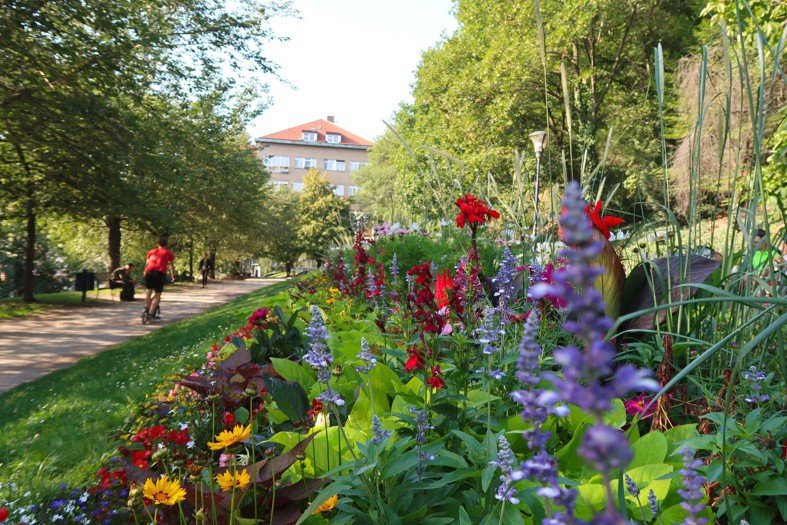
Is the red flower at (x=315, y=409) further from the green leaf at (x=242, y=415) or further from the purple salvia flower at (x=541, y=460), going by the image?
the purple salvia flower at (x=541, y=460)

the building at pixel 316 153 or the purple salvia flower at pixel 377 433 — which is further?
the building at pixel 316 153

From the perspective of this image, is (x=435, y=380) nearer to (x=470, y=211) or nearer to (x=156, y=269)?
(x=470, y=211)

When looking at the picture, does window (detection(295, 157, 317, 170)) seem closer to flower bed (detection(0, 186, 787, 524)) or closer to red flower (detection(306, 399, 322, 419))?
flower bed (detection(0, 186, 787, 524))

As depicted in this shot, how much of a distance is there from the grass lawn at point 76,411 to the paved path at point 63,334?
0.50 metres

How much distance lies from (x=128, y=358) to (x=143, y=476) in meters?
5.56

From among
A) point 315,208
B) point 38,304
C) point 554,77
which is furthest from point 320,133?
point 38,304

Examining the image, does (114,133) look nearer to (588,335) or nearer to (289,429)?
(289,429)

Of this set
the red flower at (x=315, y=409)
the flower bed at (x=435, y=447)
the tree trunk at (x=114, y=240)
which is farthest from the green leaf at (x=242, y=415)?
the tree trunk at (x=114, y=240)

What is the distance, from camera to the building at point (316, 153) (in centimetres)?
7412

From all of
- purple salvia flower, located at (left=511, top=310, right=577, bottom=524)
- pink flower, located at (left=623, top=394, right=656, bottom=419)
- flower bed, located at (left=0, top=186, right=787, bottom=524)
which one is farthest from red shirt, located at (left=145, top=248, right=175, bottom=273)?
purple salvia flower, located at (left=511, top=310, right=577, bottom=524)

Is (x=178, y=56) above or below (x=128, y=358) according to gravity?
above

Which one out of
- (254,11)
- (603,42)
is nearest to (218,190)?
(254,11)

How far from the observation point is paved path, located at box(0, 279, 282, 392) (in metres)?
6.80

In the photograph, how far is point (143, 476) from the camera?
5.20 ft
